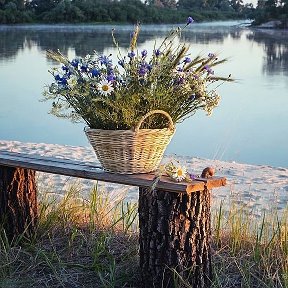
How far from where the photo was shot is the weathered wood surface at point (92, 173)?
273 centimetres

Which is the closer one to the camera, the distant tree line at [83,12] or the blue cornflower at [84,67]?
the blue cornflower at [84,67]

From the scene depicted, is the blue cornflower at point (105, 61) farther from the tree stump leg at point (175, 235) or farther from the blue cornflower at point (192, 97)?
the tree stump leg at point (175, 235)

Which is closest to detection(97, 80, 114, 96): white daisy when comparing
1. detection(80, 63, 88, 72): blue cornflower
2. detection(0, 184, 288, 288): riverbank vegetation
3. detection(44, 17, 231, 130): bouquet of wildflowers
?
detection(44, 17, 231, 130): bouquet of wildflowers

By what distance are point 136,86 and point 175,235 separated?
0.59 m

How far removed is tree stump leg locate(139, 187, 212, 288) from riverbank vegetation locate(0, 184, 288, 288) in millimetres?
69

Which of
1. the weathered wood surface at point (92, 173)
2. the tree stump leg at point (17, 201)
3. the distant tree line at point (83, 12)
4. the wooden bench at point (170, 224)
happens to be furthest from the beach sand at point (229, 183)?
the distant tree line at point (83, 12)

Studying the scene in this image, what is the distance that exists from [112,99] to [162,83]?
198mm

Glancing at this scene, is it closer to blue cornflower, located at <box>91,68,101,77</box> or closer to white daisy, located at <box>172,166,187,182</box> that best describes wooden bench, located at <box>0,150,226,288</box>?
white daisy, located at <box>172,166,187,182</box>

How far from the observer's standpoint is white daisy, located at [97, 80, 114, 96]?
108 inches

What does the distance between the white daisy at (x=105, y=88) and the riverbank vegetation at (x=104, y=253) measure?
30.5 inches

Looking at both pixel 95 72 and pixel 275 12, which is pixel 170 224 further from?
pixel 275 12

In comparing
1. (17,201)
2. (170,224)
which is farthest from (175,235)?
(17,201)

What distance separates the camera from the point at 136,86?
2.79 metres

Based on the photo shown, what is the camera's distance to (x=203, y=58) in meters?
2.83
